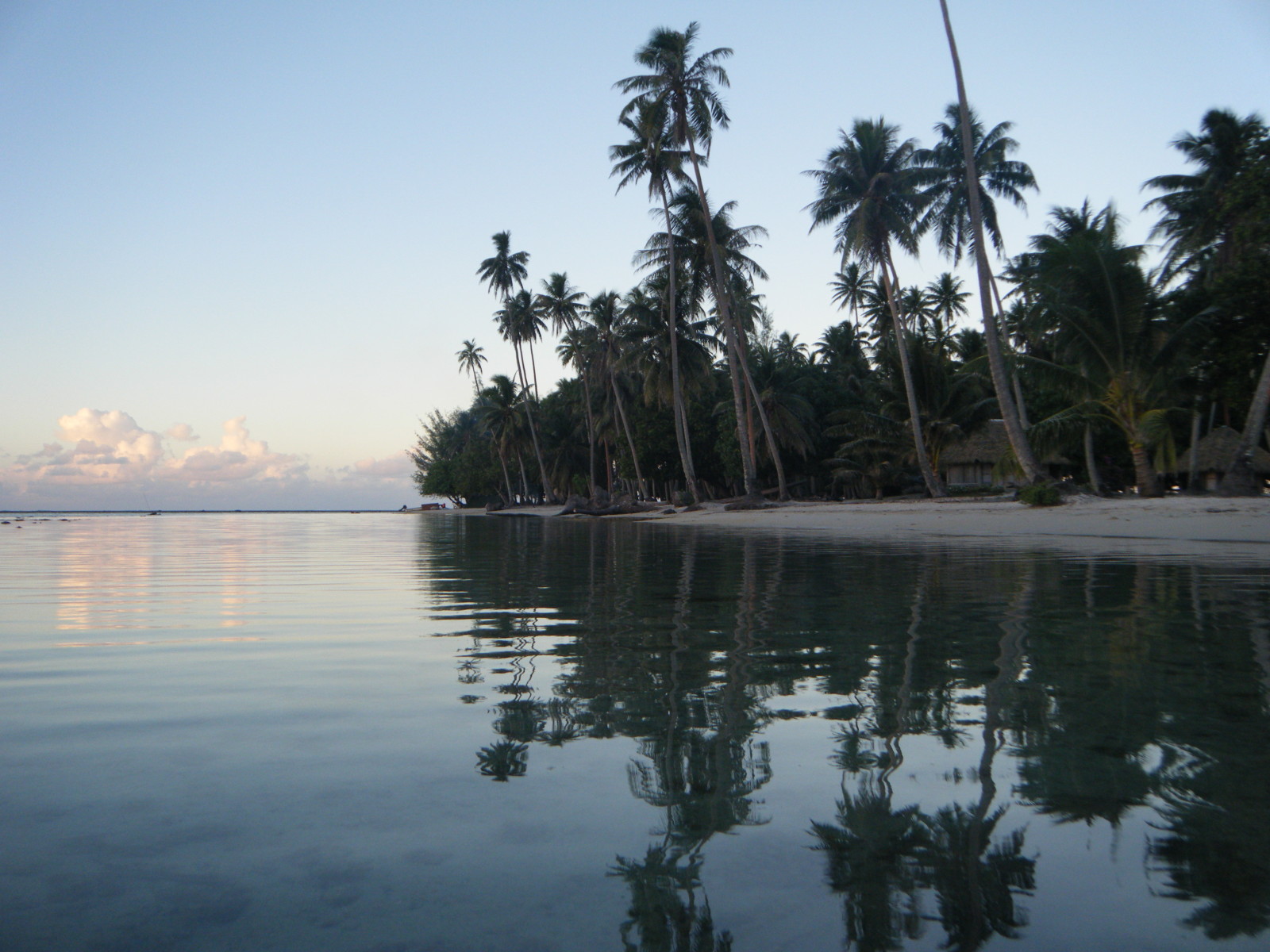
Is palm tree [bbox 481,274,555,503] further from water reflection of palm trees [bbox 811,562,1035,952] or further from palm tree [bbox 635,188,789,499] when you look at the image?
water reflection of palm trees [bbox 811,562,1035,952]

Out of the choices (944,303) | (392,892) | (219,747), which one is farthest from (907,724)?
(944,303)

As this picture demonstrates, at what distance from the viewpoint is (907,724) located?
307cm

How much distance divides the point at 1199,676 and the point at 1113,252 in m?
18.5

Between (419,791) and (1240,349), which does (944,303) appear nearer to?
(1240,349)

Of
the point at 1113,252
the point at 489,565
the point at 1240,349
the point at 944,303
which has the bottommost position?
the point at 489,565

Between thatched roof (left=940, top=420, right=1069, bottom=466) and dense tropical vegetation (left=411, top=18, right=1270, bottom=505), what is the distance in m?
0.78

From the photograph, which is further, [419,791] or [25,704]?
[25,704]

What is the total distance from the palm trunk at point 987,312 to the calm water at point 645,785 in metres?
15.3

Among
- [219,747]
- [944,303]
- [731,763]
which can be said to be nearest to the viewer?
[731,763]

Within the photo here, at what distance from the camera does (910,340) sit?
109 feet

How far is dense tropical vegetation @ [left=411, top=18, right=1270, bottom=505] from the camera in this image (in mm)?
19922

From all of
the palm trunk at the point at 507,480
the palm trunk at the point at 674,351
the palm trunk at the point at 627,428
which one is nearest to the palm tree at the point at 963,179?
the palm trunk at the point at 674,351

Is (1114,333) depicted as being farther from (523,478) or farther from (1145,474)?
(523,478)

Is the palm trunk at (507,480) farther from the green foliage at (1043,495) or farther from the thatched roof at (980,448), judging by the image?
the green foliage at (1043,495)
